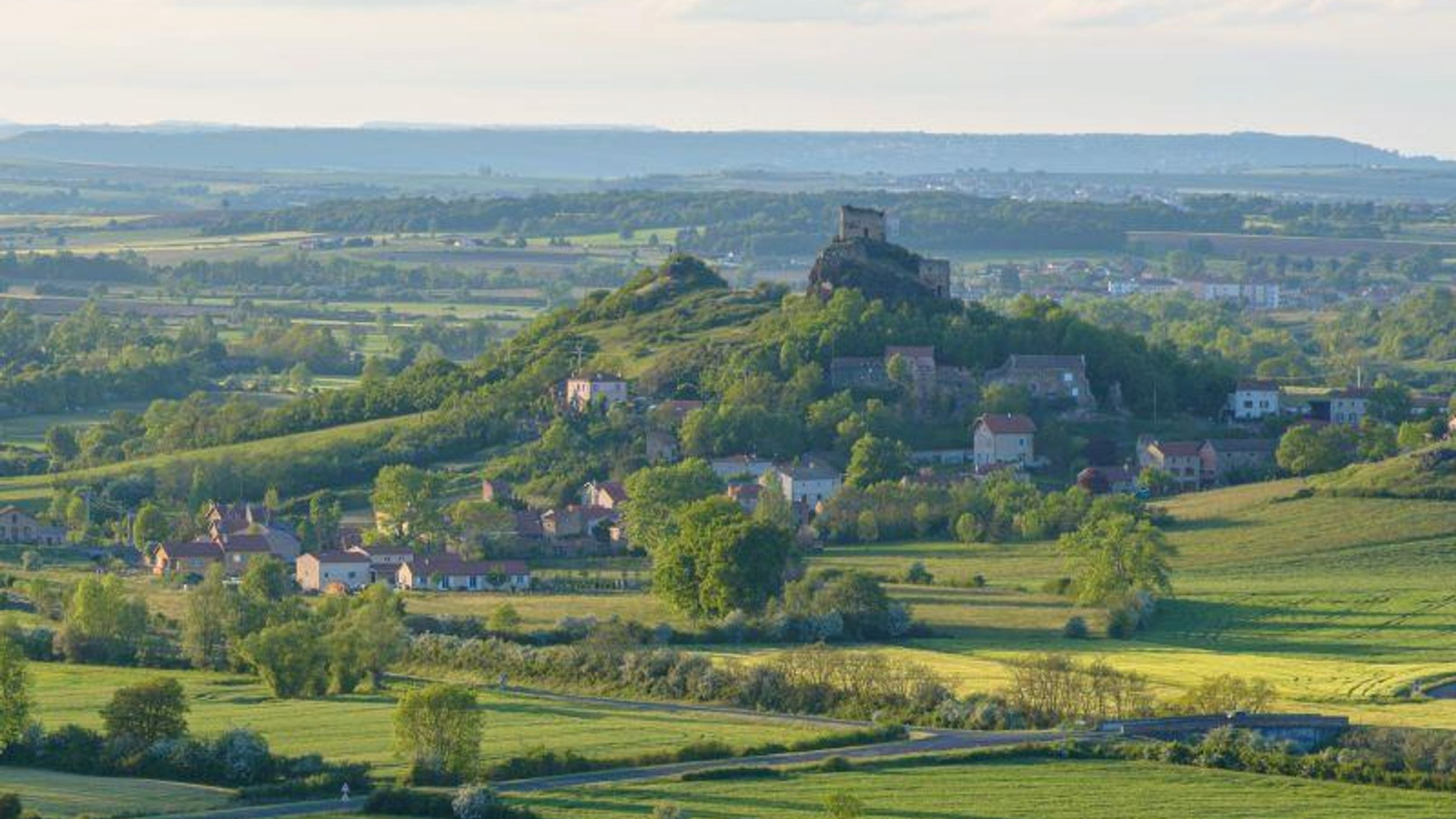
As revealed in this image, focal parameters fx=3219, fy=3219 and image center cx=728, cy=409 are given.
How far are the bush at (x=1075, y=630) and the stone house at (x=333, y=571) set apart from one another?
68.9ft

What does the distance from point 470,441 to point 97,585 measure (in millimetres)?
36347

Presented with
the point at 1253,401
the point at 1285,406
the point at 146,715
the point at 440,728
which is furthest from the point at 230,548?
the point at 1285,406

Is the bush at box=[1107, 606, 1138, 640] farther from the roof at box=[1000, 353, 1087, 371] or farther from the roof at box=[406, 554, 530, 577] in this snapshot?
the roof at box=[1000, 353, 1087, 371]

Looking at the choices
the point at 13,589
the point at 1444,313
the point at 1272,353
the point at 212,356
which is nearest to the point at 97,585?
the point at 13,589

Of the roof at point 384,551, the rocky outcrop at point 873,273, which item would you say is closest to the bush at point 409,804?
the roof at point 384,551

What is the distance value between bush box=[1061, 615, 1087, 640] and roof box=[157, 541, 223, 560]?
27381 mm

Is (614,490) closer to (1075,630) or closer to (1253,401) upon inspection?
(1253,401)

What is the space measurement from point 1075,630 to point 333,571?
2272 cm

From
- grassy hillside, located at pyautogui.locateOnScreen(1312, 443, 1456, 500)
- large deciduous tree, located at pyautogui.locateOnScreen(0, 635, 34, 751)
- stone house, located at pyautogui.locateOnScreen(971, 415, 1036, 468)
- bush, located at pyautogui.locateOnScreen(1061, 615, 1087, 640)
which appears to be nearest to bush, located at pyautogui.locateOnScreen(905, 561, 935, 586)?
bush, located at pyautogui.locateOnScreen(1061, 615, 1087, 640)

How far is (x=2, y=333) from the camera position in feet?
545

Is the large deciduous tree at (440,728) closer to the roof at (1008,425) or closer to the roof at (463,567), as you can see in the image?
the roof at (463,567)

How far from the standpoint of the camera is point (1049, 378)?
4439 inches

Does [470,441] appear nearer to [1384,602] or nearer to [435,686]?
[1384,602]

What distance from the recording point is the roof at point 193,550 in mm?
92000
